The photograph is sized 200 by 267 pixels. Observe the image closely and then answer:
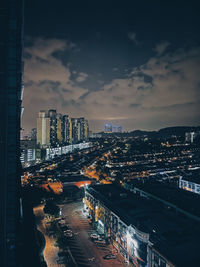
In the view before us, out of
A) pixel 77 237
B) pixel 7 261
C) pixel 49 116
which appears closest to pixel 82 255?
pixel 77 237

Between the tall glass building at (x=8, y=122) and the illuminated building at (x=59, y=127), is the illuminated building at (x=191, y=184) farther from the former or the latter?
the illuminated building at (x=59, y=127)

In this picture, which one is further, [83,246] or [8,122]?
[83,246]

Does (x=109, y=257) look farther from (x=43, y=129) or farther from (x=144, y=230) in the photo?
(x=43, y=129)

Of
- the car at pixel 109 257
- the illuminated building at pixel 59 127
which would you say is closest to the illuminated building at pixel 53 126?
the illuminated building at pixel 59 127

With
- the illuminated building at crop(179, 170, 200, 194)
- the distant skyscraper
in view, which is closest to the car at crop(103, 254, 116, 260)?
the illuminated building at crop(179, 170, 200, 194)

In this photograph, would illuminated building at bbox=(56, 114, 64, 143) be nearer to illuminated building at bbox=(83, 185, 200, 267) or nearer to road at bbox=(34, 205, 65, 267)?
illuminated building at bbox=(83, 185, 200, 267)

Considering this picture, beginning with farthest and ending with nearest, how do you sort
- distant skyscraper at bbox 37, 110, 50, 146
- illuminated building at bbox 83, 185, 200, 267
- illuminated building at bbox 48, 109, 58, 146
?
1. illuminated building at bbox 48, 109, 58, 146
2. distant skyscraper at bbox 37, 110, 50, 146
3. illuminated building at bbox 83, 185, 200, 267

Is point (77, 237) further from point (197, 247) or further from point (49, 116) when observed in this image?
point (49, 116)

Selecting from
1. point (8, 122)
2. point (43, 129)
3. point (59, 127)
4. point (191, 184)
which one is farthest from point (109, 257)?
point (59, 127)
